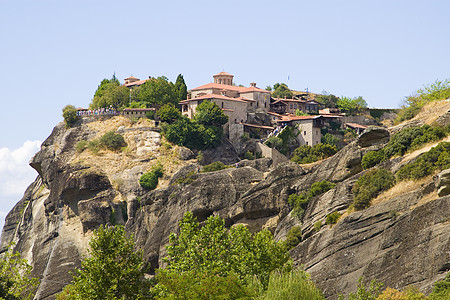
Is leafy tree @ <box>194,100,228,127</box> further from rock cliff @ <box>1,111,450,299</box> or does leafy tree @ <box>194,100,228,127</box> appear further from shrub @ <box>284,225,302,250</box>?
shrub @ <box>284,225,302,250</box>

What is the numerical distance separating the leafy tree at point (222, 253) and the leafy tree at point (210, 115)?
226 ft

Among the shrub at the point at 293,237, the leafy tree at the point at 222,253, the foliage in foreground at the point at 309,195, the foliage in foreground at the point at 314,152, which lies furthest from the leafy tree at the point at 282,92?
the leafy tree at the point at 222,253

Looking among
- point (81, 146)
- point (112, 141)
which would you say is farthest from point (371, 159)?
point (81, 146)

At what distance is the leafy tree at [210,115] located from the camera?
134 metres

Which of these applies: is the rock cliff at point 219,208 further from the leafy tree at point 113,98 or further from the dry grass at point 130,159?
the leafy tree at point 113,98

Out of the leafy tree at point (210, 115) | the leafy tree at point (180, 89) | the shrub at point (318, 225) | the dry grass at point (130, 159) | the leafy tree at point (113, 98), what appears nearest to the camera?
the shrub at point (318, 225)

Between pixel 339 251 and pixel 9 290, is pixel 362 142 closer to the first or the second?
pixel 339 251

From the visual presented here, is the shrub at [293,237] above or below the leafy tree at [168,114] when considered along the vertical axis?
below

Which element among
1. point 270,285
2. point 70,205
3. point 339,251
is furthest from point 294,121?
point 270,285

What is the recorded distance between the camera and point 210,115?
439ft

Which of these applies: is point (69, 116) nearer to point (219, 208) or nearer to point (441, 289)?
point (219, 208)

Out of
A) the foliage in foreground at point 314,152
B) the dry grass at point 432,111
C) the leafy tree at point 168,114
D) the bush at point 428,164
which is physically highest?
the leafy tree at point 168,114

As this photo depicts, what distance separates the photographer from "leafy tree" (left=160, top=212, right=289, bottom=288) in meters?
60.6

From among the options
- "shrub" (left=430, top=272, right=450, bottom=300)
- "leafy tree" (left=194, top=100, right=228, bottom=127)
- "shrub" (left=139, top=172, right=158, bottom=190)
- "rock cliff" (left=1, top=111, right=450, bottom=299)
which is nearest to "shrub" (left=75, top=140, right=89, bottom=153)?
"rock cliff" (left=1, top=111, right=450, bottom=299)
